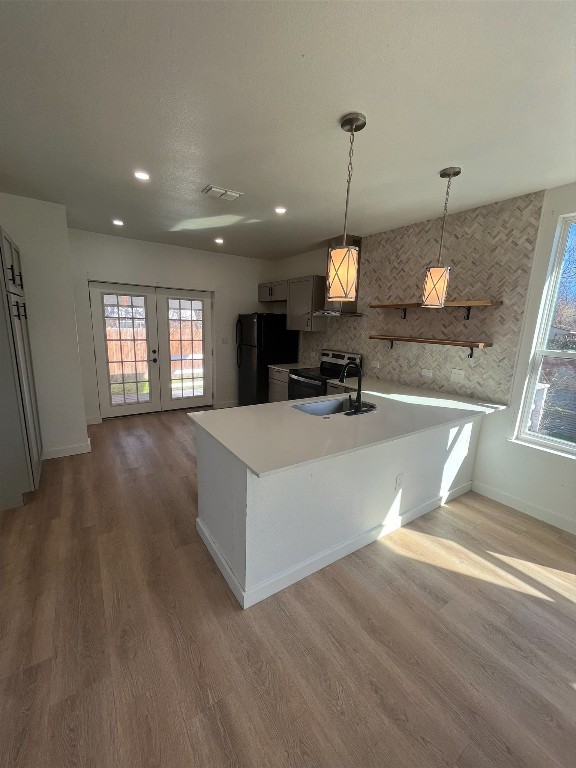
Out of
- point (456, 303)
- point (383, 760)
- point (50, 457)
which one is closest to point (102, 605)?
point (383, 760)

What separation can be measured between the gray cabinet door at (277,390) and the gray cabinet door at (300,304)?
84 centimetres

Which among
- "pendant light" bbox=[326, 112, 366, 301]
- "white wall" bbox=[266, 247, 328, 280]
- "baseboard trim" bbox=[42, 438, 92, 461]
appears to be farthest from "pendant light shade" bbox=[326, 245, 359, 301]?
"baseboard trim" bbox=[42, 438, 92, 461]

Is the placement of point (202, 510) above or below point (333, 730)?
above

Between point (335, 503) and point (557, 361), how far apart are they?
2.17m

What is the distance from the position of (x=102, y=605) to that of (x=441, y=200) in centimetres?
375

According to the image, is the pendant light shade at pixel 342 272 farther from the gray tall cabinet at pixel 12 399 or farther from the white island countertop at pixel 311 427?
the gray tall cabinet at pixel 12 399

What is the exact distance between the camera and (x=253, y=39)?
1.19m

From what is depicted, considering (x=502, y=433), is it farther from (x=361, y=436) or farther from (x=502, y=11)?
(x=502, y=11)

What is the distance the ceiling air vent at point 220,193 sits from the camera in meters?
2.54

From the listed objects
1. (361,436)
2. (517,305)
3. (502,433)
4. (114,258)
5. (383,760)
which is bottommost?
(383,760)

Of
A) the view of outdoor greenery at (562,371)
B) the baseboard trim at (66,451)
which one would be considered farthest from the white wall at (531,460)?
the baseboard trim at (66,451)

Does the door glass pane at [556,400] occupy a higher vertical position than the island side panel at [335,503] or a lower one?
higher

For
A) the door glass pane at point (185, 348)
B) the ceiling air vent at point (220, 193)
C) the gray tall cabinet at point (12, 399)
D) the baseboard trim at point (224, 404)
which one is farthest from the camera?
the baseboard trim at point (224, 404)

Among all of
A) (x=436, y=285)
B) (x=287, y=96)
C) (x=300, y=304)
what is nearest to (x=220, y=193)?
(x=287, y=96)
